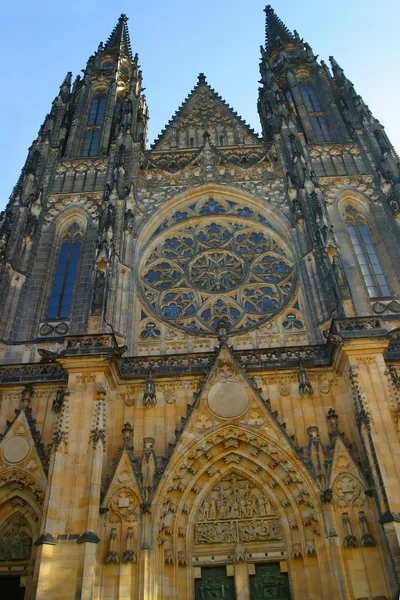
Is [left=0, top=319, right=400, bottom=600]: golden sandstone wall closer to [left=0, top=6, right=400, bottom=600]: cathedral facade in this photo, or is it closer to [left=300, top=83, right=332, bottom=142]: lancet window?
[left=0, top=6, right=400, bottom=600]: cathedral facade

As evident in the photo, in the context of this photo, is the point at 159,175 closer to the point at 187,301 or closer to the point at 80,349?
the point at 187,301

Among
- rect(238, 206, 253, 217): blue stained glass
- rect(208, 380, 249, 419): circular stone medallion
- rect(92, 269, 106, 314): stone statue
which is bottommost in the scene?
rect(208, 380, 249, 419): circular stone medallion

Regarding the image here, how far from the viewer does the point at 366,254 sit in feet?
55.0

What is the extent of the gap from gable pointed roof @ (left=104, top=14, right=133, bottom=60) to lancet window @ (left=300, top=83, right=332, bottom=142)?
382 inches

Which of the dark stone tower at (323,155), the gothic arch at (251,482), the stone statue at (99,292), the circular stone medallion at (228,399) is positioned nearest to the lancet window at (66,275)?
the stone statue at (99,292)

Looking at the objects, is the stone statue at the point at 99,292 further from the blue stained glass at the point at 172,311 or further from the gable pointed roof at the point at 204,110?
the gable pointed roof at the point at 204,110

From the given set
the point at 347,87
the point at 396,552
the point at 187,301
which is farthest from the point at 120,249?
the point at 347,87

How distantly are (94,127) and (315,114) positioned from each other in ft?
30.5

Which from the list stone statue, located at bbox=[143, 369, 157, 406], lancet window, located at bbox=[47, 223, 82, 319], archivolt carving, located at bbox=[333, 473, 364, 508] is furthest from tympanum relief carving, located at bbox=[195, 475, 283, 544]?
lancet window, located at bbox=[47, 223, 82, 319]

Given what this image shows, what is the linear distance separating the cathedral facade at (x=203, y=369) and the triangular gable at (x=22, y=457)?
0.05m

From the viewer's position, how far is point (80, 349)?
12.7 metres

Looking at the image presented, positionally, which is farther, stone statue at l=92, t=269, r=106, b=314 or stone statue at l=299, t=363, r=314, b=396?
stone statue at l=92, t=269, r=106, b=314

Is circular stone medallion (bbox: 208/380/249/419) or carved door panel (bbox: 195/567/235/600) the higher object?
circular stone medallion (bbox: 208/380/249/419)

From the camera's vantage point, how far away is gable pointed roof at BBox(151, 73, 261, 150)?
21.7 m
